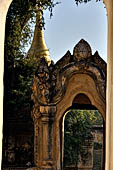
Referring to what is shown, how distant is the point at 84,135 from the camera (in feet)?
47.9

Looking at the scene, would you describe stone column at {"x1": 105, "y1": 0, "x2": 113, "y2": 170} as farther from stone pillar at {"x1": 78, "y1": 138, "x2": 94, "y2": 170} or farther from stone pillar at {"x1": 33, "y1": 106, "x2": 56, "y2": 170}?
stone pillar at {"x1": 78, "y1": 138, "x2": 94, "y2": 170}

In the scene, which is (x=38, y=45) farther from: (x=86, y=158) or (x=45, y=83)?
(x=45, y=83)

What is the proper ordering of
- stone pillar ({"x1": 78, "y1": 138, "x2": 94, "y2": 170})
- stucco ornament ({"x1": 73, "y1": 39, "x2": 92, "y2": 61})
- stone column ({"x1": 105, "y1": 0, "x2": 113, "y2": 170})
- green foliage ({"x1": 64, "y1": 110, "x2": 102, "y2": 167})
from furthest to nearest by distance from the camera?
1. green foliage ({"x1": 64, "y1": 110, "x2": 102, "y2": 167})
2. stone pillar ({"x1": 78, "y1": 138, "x2": 94, "y2": 170})
3. stucco ornament ({"x1": 73, "y1": 39, "x2": 92, "y2": 61})
4. stone column ({"x1": 105, "y1": 0, "x2": 113, "y2": 170})

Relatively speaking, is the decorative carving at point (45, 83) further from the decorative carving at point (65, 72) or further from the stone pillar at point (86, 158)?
the stone pillar at point (86, 158)

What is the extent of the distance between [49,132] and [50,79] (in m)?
1.23

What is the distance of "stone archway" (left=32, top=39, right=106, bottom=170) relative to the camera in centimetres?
841

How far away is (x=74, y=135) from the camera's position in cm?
1477

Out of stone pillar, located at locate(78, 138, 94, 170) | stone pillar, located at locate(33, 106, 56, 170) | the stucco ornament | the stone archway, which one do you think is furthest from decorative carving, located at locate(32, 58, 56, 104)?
stone pillar, located at locate(78, 138, 94, 170)

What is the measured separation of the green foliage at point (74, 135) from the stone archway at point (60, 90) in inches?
230

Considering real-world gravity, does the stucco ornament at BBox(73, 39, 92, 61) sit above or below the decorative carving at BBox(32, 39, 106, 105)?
above

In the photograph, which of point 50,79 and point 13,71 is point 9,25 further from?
point 50,79

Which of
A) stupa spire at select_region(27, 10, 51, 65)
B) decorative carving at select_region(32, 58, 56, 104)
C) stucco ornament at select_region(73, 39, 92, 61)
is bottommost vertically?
decorative carving at select_region(32, 58, 56, 104)

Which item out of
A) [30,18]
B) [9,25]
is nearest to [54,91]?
[9,25]

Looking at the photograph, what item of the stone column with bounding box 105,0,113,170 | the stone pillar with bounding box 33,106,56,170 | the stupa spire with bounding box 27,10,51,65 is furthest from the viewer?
the stupa spire with bounding box 27,10,51,65
